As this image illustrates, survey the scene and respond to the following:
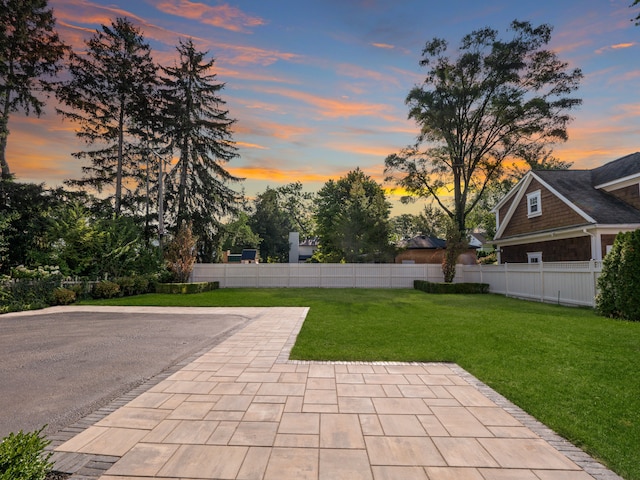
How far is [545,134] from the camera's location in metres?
24.0

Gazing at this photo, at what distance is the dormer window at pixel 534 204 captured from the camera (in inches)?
664

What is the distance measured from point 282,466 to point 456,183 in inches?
1065

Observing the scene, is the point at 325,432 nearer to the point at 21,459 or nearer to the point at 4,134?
the point at 21,459

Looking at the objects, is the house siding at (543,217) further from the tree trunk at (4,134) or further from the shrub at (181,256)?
the tree trunk at (4,134)

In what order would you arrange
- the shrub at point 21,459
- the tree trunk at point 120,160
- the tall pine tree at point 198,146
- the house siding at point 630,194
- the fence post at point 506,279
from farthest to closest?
the tall pine tree at point 198,146
the tree trunk at point 120,160
the fence post at point 506,279
the house siding at point 630,194
the shrub at point 21,459

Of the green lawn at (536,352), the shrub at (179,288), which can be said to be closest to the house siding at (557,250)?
the green lawn at (536,352)

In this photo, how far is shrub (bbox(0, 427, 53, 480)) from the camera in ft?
5.47

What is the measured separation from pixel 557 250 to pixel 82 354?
59.8ft

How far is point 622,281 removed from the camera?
879 cm

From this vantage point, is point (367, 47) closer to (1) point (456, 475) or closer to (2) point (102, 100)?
(1) point (456, 475)

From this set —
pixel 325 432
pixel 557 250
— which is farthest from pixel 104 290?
pixel 557 250

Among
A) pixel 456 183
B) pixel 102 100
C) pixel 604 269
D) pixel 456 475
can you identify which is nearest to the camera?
pixel 456 475

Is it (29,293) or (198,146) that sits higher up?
(198,146)

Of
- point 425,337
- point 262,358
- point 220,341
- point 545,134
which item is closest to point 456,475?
point 262,358
